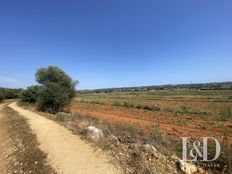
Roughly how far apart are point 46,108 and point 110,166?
22.6 metres

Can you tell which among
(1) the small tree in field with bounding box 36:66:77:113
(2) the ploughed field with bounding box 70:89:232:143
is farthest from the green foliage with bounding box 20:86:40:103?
(1) the small tree in field with bounding box 36:66:77:113

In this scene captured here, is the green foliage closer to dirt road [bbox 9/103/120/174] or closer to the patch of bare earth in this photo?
the patch of bare earth

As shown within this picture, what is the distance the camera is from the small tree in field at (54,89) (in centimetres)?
2595

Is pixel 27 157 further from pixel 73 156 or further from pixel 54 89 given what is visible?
pixel 54 89

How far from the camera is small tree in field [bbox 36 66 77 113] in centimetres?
2595

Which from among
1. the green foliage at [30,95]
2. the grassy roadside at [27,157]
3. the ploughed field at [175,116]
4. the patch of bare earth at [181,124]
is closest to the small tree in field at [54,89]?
the ploughed field at [175,116]

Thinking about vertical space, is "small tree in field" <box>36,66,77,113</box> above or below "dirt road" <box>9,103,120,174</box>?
above

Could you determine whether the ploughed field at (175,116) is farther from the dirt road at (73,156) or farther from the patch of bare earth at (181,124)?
the dirt road at (73,156)

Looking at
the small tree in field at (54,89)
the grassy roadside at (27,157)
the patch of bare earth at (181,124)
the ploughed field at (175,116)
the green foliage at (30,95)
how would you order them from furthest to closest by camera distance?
the green foliage at (30,95), the small tree in field at (54,89), the ploughed field at (175,116), the patch of bare earth at (181,124), the grassy roadside at (27,157)

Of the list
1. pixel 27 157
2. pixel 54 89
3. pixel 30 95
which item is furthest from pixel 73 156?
pixel 30 95

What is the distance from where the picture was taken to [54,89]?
85.0 ft

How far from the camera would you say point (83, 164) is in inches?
271

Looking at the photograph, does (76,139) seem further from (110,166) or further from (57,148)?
(110,166)

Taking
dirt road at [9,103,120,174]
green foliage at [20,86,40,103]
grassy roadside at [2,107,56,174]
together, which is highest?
green foliage at [20,86,40,103]
